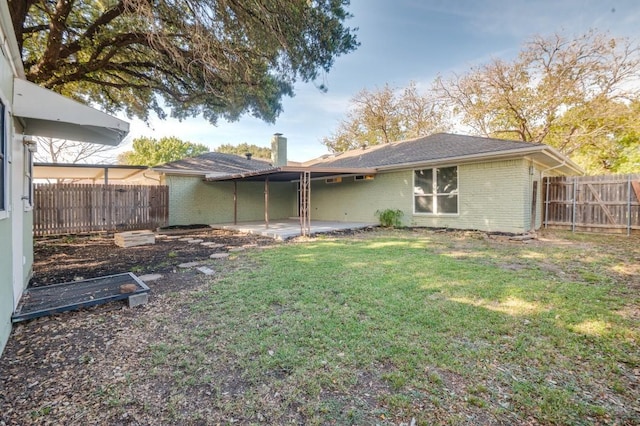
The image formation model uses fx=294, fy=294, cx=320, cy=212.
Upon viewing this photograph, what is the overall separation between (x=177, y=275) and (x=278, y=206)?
1127 centimetres

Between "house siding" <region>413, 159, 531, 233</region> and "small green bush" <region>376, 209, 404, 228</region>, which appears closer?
"house siding" <region>413, 159, 531, 233</region>

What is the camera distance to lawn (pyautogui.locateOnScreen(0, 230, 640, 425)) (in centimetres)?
189

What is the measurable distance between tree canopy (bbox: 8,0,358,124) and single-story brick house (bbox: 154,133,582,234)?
8.22 ft

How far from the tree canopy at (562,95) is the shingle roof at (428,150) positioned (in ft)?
31.7

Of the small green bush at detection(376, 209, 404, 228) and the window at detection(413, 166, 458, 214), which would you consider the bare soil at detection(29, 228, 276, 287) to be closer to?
the small green bush at detection(376, 209, 404, 228)

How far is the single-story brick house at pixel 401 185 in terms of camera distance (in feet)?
29.1

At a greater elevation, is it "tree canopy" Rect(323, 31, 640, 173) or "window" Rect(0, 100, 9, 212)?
"tree canopy" Rect(323, 31, 640, 173)

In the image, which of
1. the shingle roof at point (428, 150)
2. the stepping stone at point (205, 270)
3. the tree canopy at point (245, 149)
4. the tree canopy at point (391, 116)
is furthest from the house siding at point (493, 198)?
the tree canopy at point (245, 149)

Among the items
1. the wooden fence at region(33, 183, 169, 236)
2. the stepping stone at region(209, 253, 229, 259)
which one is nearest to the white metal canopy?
the stepping stone at region(209, 253, 229, 259)

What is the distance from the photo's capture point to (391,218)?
11.6 meters

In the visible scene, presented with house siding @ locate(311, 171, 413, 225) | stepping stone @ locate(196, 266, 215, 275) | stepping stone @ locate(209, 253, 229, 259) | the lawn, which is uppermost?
house siding @ locate(311, 171, 413, 225)

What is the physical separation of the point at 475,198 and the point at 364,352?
8613 millimetres

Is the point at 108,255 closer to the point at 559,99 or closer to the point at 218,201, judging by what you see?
the point at 218,201

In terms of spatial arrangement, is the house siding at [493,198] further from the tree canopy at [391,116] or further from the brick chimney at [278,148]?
the tree canopy at [391,116]
